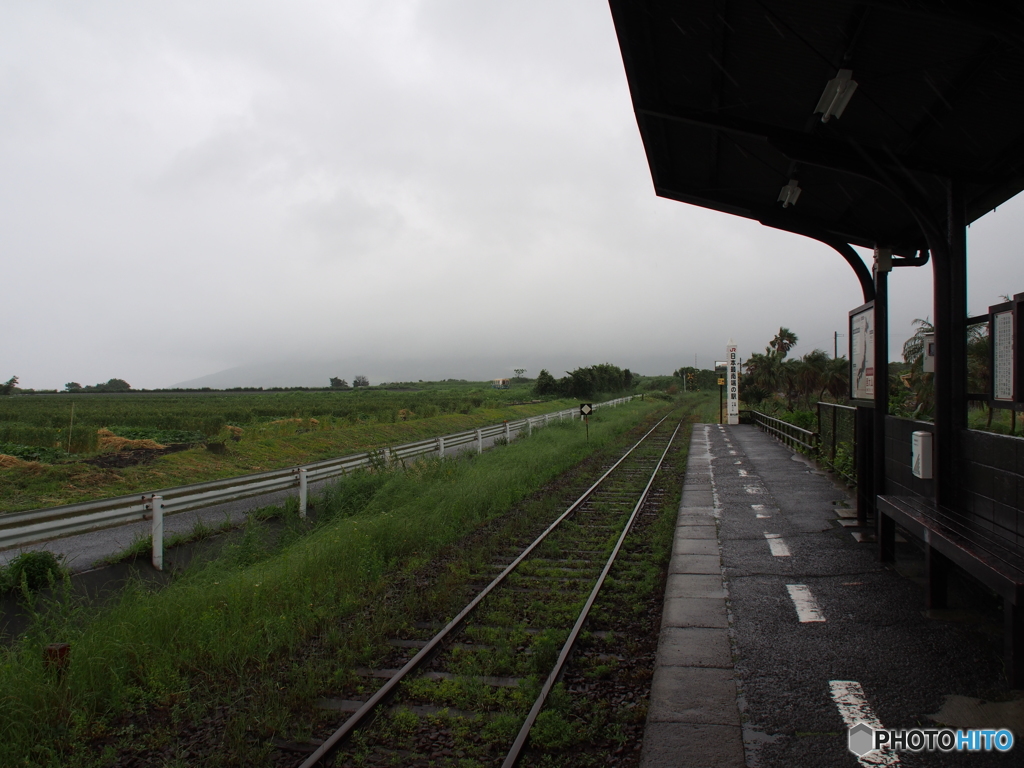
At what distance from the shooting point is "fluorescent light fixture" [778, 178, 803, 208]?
27.1 ft

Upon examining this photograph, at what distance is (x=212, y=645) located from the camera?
5207 mm

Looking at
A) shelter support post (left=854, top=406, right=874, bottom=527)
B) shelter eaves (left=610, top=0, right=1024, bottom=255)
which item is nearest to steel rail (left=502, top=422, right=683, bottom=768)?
shelter support post (left=854, top=406, right=874, bottom=527)

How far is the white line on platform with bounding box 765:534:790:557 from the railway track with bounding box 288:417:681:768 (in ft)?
5.99

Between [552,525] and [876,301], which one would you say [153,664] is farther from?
[876,301]

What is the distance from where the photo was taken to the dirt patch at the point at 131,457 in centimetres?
1656

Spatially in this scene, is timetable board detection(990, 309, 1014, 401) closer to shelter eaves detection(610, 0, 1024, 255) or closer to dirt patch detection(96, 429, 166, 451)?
shelter eaves detection(610, 0, 1024, 255)

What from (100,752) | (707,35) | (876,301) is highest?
(707,35)

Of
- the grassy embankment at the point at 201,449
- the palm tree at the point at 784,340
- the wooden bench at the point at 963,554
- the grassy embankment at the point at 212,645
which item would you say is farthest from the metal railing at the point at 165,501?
the palm tree at the point at 784,340

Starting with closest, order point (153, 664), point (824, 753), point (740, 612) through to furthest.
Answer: point (824, 753), point (153, 664), point (740, 612)

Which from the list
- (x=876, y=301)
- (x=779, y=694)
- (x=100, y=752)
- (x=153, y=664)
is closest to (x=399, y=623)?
(x=153, y=664)

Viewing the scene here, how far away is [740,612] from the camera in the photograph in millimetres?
5984

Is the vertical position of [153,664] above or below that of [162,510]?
below

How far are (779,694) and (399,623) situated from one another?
3.29 metres

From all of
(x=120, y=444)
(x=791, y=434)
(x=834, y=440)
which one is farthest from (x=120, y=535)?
(x=791, y=434)
